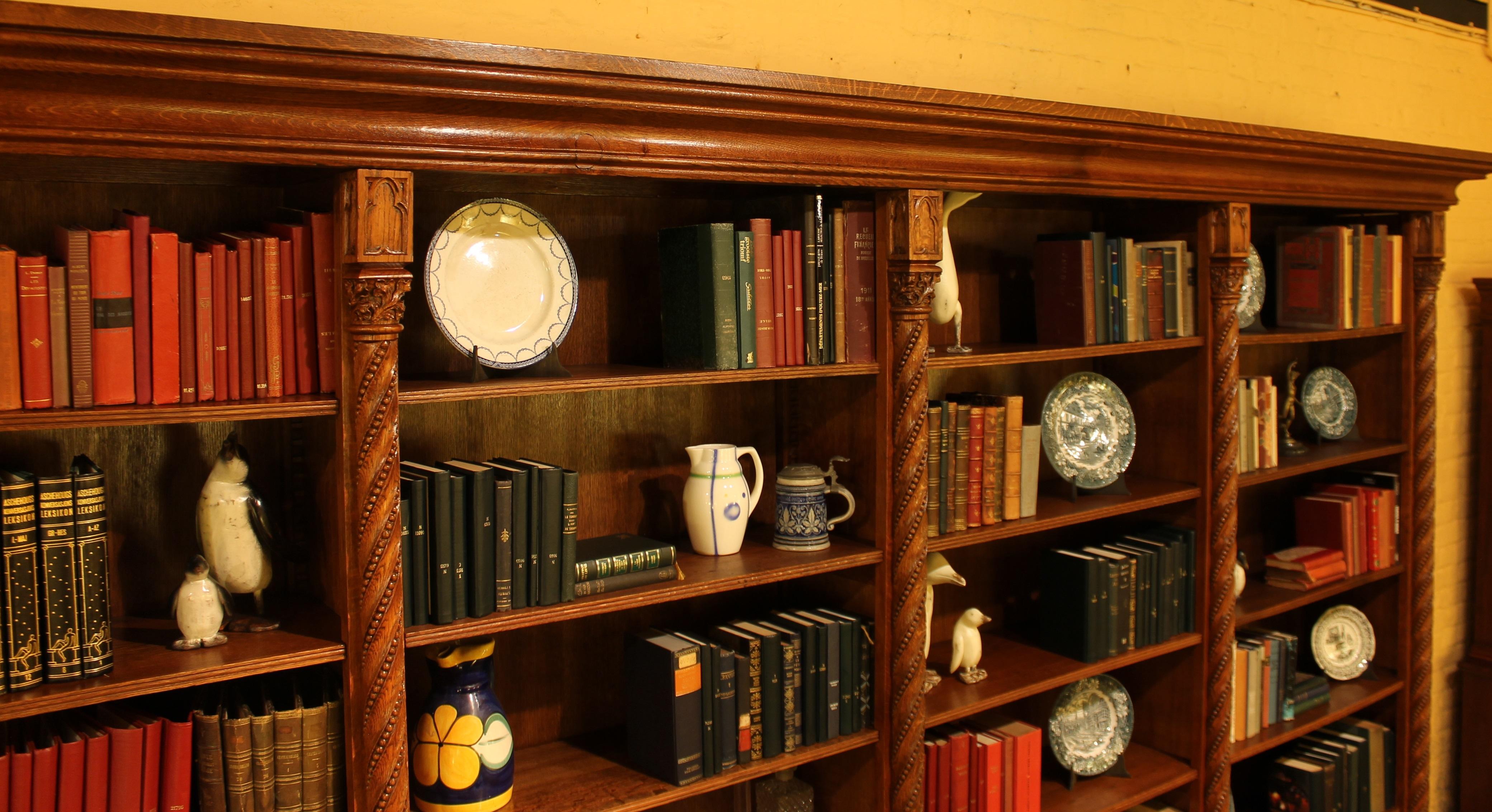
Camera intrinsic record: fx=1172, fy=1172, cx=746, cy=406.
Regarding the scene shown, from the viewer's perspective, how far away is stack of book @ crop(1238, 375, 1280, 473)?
303 cm

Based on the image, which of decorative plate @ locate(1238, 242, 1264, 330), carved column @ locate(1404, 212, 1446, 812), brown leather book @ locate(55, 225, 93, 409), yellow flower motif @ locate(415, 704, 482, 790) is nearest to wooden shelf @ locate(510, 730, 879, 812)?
yellow flower motif @ locate(415, 704, 482, 790)

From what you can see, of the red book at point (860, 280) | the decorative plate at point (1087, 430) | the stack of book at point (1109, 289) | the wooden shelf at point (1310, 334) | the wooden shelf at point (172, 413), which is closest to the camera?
the wooden shelf at point (172, 413)

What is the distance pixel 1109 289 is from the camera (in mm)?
2633

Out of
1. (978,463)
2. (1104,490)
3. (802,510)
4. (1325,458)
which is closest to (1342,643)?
(1325,458)

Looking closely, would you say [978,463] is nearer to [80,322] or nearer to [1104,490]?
[1104,490]

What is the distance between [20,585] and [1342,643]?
338 centimetres

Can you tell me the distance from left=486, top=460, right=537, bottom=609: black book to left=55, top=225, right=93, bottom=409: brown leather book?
23.1 inches

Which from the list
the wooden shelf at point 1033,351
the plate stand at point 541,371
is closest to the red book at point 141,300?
the plate stand at point 541,371

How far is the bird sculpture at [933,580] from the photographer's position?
2.40 m

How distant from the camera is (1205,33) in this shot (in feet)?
11.0

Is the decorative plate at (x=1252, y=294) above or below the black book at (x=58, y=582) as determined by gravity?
above

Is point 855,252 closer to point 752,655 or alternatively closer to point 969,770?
point 752,655

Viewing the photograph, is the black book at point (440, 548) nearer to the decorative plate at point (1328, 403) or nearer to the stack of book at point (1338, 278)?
the stack of book at point (1338, 278)

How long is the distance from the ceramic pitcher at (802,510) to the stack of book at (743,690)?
16 cm
